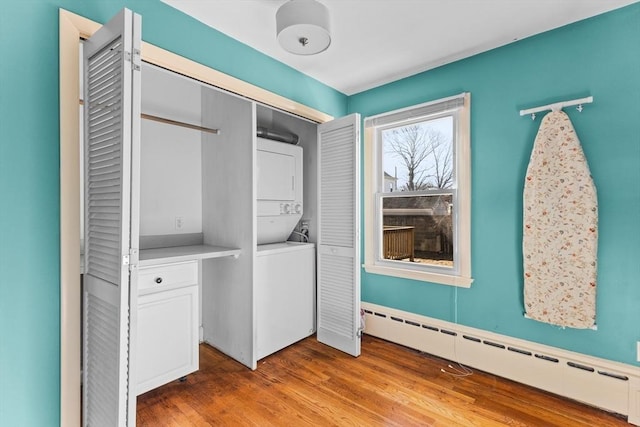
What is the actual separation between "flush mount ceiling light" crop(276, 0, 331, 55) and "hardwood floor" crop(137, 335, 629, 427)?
2320 millimetres

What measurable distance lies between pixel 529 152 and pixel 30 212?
3037mm

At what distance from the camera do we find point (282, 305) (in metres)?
2.82

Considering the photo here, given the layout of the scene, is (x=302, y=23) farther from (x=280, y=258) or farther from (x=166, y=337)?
(x=166, y=337)

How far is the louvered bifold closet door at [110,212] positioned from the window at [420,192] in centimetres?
228

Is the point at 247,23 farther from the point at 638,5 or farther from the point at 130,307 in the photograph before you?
the point at 638,5

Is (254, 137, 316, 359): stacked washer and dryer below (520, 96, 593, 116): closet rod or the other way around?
below

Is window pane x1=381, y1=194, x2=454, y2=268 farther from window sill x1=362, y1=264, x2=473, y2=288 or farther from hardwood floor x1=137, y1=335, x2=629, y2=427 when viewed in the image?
hardwood floor x1=137, y1=335, x2=629, y2=427

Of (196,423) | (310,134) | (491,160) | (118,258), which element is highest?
(310,134)

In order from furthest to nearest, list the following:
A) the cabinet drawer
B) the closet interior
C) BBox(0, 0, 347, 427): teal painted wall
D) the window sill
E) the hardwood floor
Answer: the window sill
the closet interior
the cabinet drawer
the hardwood floor
BBox(0, 0, 347, 427): teal painted wall

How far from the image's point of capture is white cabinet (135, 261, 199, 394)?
6.63 ft

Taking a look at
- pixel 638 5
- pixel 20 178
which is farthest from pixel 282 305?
pixel 638 5

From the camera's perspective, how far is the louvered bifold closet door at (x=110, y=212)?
1343 mm

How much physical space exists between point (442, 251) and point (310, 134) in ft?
5.83

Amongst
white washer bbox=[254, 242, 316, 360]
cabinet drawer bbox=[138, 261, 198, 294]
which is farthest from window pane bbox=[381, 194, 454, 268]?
cabinet drawer bbox=[138, 261, 198, 294]
